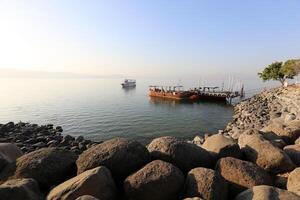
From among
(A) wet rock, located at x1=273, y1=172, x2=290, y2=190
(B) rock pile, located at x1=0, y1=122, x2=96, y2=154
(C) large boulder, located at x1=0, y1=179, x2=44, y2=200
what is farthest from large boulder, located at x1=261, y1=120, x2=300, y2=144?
(B) rock pile, located at x1=0, y1=122, x2=96, y2=154

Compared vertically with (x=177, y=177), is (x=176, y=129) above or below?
below

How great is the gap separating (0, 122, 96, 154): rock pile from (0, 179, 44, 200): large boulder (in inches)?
496

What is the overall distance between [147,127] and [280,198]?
25.8m

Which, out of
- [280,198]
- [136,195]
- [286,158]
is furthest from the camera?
[286,158]

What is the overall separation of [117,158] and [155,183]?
4.29 ft

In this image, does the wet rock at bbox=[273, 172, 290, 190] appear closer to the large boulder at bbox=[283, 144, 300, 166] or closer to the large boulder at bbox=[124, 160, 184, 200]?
the large boulder at bbox=[283, 144, 300, 166]

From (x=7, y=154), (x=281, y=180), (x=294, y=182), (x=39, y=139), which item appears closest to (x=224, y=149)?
(x=281, y=180)

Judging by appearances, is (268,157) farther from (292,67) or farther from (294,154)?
(292,67)

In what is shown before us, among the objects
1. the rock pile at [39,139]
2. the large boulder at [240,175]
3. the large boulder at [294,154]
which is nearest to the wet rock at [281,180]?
the large boulder at [240,175]

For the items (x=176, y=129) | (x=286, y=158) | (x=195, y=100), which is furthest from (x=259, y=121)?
(x=195, y=100)

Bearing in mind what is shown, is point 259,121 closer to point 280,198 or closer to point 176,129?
point 176,129

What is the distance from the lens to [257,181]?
6.57 meters

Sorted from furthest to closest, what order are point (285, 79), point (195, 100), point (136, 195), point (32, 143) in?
point (285, 79) → point (195, 100) → point (32, 143) → point (136, 195)

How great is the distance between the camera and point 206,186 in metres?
6.08
